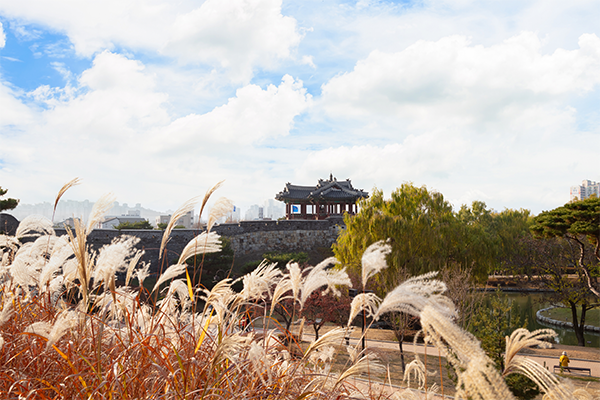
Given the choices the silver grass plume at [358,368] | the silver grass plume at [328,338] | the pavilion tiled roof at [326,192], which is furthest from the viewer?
the pavilion tiled roof at [326,192]

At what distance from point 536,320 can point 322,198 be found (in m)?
17.3

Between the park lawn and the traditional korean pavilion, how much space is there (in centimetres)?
1515

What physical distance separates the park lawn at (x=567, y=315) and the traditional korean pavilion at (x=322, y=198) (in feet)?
49.7

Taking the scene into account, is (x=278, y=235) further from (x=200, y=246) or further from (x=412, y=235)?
(x=200, y=246)

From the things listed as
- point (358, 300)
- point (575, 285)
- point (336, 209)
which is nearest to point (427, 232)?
point (575, 285)

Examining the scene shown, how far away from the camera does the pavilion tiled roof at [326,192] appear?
3133 cm

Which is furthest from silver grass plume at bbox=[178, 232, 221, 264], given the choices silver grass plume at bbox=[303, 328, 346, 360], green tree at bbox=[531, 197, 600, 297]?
green tree at bbox=[531, 197, 600, 297]

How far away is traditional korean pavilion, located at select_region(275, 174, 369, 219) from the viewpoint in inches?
1239

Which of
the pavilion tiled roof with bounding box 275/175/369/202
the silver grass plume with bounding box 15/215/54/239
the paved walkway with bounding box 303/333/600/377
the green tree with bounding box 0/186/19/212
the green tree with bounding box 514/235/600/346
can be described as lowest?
the paved walkway with bounding box 303/333/600/377

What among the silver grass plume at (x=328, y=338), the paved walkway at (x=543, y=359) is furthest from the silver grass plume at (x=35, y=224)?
the paved walkway at (x=543, y=359)

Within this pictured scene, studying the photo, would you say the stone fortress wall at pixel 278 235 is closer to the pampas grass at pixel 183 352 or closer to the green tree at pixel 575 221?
the green tree at pixel 575 221

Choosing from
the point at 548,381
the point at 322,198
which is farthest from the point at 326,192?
the point at 548,381

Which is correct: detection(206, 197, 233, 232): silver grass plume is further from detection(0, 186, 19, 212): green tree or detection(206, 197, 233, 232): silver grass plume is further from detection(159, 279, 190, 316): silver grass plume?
detection(0, 186, 19, 212): green tree

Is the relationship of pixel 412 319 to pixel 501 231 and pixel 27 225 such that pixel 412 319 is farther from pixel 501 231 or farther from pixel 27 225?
pixel 501 231
